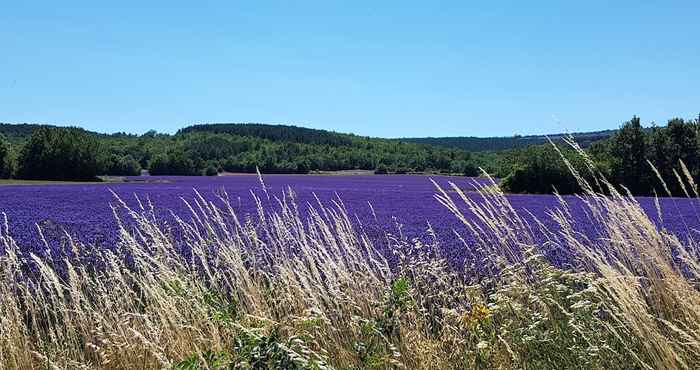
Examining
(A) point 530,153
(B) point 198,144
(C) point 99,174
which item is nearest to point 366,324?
(A) point 530,153

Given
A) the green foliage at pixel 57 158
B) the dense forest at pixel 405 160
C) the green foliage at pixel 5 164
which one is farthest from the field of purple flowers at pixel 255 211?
the green foliage at pixel 5 164

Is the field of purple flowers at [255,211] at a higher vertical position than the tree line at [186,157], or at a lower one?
lower

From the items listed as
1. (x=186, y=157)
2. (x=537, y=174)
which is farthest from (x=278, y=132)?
(x=537, y=174)

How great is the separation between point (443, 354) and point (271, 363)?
1244 millimetres

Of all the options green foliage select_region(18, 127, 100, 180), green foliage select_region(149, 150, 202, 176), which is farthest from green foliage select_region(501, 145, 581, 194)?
green foliage select_region(149, 150, 202, 176)

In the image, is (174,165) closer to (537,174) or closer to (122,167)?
(122,167)

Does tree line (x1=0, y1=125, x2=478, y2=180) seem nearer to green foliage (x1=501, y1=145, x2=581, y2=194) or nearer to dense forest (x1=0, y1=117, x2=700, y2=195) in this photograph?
dense forest (x1=0, y1=117, x2=700, y2=195)

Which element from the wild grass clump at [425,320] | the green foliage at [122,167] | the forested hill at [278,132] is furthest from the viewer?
the forested hill at [278,132]

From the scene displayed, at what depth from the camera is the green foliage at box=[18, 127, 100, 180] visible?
5922cm

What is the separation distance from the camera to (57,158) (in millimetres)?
59906

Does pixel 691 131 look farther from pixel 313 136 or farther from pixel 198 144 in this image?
pixel 313 136

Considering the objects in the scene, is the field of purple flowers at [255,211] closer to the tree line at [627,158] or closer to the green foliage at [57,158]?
the tree line at [627,158]

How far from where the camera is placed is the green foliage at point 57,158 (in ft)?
194

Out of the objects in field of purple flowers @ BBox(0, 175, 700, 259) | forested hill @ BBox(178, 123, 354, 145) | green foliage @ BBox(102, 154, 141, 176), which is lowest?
field of purple flowers @ BBox(0, 175, 700, 259)
